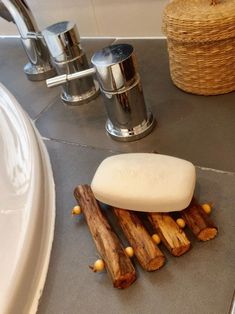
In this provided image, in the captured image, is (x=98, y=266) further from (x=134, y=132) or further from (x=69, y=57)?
(x=69, y=57)

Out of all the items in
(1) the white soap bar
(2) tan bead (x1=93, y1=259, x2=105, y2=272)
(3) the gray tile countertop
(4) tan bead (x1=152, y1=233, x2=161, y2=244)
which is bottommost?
(3) the gray tile countertop

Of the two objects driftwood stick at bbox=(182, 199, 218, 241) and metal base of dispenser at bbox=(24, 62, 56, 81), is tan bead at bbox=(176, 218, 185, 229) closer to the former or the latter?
driftwood stick at bbox=(182, 199, 218, 241)

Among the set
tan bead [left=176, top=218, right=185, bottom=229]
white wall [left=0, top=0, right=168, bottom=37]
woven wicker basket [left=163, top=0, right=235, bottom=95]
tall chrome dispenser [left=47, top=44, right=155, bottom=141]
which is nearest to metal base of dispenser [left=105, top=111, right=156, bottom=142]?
tall chrome dispenser [left=47, top=44, right=155, bottom=141]

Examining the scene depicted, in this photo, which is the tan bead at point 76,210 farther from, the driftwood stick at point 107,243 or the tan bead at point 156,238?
the tan bead at point 156,238

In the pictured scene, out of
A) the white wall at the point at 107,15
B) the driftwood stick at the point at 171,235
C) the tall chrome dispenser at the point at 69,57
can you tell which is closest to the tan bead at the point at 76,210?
the driftwood stick at the point at 171,235

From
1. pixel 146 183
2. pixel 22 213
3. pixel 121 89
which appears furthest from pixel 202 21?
pixel 22 213

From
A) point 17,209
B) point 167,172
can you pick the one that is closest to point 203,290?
point 167,172

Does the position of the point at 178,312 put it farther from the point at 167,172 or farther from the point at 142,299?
the point at 167,172
